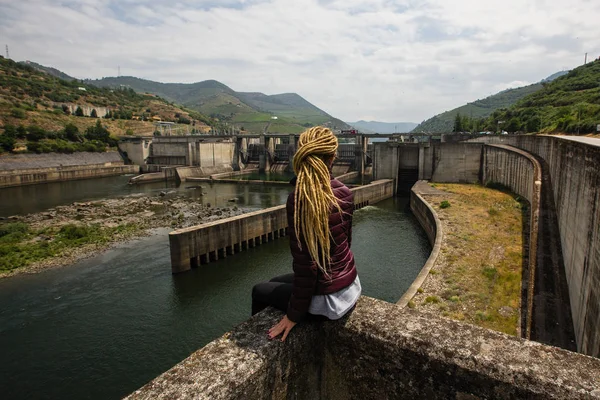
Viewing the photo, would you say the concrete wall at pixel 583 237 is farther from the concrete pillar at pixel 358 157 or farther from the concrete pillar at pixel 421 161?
the concrete pillar at pixel 358 157

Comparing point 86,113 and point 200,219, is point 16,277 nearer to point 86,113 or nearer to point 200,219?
point 200,219

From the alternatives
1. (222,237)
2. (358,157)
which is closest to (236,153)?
(358,157)

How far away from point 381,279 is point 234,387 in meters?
15.1

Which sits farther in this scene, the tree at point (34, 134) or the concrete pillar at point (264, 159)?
the concrete pillar at point (264, 159)

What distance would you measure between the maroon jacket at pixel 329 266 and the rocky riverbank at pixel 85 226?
19.0 metres

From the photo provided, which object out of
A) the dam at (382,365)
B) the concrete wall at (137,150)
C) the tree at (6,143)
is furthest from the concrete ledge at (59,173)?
the dam at (382,365)

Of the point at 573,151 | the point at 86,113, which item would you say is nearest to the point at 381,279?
the point at 573,151

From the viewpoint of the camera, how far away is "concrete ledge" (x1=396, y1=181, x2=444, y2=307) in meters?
11.9

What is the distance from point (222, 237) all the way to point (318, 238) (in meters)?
17.1

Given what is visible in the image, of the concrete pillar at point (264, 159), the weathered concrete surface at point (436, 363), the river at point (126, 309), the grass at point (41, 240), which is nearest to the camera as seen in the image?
the weathered concrete surface at point (436, 363)

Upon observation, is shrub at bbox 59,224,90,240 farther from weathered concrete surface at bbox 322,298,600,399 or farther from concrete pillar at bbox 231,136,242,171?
concrete pillar at bbox 231,136,242,171

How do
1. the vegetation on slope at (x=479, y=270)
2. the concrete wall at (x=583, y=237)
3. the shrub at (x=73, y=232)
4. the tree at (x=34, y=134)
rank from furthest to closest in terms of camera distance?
1. the tree at (x=34, y=134)
2. the shrub at (x=73, y=232)
3. the vegetation on slope at (x=479, y=270)
4. the concrete wall at (x=583, y=237)

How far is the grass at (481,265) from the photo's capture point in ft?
35.6

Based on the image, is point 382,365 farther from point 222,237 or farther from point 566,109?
point 566,109
